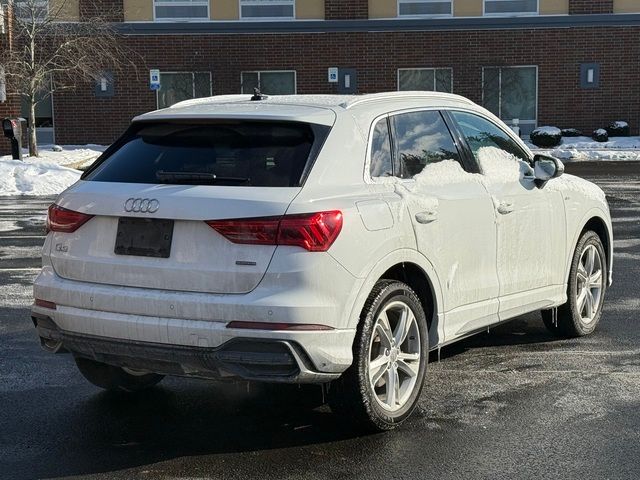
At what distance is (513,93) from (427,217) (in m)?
27.9

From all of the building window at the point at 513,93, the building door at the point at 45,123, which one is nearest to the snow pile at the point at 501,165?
the building window at the point at 513,93

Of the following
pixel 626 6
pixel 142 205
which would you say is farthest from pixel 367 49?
pixel 142 205

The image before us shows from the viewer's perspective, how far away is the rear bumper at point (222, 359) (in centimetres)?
448

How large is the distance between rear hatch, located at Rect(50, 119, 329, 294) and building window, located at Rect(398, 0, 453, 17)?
91.0 feet

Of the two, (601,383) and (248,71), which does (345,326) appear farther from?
(248,71)

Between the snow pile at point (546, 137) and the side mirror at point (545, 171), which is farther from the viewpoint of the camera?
the snow pile at point (546, 137)

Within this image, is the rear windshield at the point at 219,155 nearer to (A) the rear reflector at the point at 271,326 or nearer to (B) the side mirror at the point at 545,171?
(A) the rear reflector at the point at 271,326

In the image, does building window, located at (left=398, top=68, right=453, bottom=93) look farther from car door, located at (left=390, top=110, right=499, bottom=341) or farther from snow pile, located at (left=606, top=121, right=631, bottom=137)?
car door, located at (left=390, top=110, right=499, bottom=341)

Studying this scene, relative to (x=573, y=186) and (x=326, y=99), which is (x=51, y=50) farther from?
(x=326, y=99)

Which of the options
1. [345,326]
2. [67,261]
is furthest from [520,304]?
[67,261]

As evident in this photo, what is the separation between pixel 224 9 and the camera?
3155cm

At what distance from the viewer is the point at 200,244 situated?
15.1 feet

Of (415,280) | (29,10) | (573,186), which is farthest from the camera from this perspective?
(29,10)

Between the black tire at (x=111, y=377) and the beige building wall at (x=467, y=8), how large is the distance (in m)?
27.8
